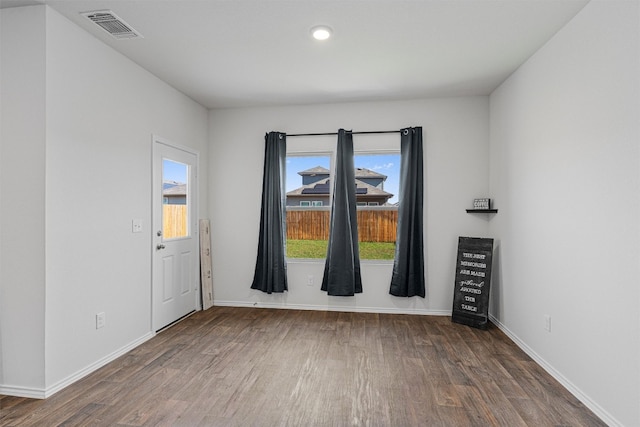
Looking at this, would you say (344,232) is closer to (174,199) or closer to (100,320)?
(174,199)

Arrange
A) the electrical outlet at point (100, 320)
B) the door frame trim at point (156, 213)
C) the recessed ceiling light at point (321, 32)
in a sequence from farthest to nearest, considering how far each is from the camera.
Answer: the door frame trim at point (156, 213) < the electrical outlet at point (100, 320) < the recessed ceiling light at point (321, 32)

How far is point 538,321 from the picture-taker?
300 cm

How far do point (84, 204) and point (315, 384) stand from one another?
7.42 ft

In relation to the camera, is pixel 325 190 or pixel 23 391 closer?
pixel 23 391

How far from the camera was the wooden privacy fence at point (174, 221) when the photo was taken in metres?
3.86

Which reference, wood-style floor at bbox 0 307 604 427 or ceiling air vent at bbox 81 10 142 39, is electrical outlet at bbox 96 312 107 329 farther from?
ceiling air vent at bbox 81 10 142 39

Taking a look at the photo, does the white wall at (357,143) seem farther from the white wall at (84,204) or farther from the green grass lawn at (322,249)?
the white wall at (84,204)

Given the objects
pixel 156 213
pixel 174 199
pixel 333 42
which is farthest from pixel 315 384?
pixel 333 42

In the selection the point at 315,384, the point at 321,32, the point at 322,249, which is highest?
the point at 321,32

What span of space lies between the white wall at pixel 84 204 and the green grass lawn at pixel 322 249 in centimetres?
183

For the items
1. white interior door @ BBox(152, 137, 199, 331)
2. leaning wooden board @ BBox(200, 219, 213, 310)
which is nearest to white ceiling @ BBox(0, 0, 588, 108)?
white interior door @ BBox(152, 137, 199, 331)

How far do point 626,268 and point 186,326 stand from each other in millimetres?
3901

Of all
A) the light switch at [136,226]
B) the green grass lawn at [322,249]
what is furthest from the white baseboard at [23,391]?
the green grass lawn at [322,249]

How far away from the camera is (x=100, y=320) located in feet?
9.46
